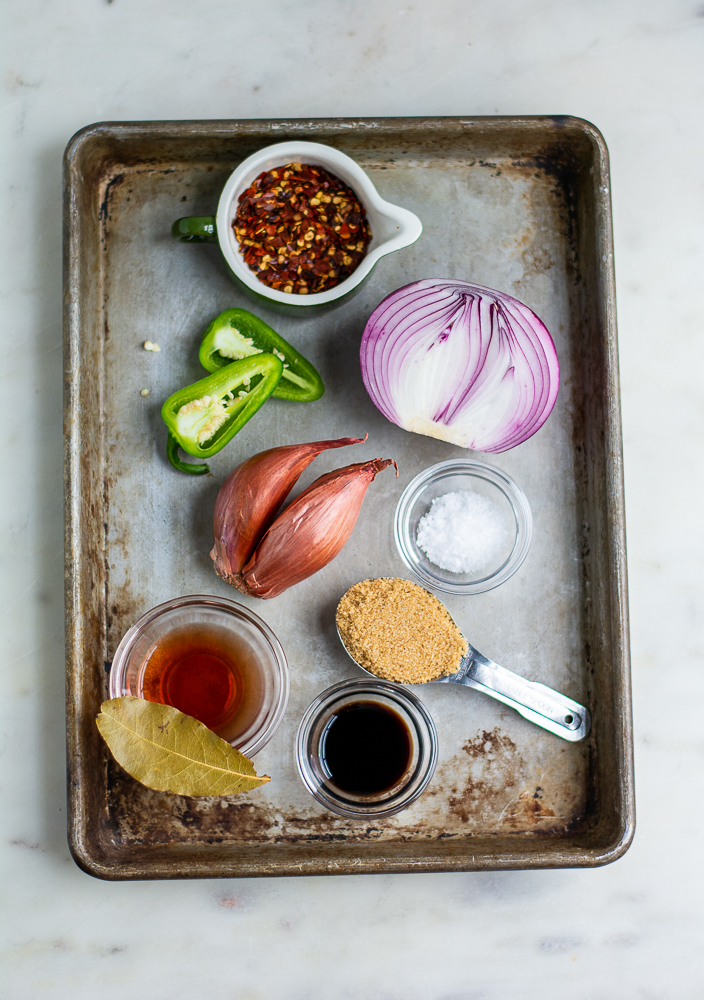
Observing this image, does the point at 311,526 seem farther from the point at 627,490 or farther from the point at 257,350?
the point at 627,490

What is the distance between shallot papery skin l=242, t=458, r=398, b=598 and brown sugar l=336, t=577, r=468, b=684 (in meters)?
0.09

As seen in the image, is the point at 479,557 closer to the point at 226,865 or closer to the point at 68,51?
the point at 226,865

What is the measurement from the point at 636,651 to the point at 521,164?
739 millimetres

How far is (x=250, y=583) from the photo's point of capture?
1.01 metres

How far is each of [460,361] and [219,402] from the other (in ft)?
Answer: 1.08

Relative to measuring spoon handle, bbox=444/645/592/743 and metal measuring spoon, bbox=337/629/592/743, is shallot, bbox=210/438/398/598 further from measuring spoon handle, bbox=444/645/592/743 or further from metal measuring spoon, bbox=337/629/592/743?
measuring spoon handle, bbox=444/645/592/743

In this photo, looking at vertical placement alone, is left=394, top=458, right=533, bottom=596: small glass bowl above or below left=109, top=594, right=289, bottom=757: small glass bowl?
above

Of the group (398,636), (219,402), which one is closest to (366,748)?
(398,636)

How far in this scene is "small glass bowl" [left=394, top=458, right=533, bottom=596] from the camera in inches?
42.1

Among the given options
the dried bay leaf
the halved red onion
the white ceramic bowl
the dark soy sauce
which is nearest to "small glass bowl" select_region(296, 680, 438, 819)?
the dark soy sauce

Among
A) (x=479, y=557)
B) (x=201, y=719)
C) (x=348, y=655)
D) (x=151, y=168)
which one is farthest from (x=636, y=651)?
(x=151, y=168)

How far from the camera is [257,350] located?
3.51 feet

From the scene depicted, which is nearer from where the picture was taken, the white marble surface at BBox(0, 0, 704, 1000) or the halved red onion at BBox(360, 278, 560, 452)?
the halved red onion at BBox(360, 278, 560, 452)

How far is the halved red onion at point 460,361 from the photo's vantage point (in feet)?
3.25
